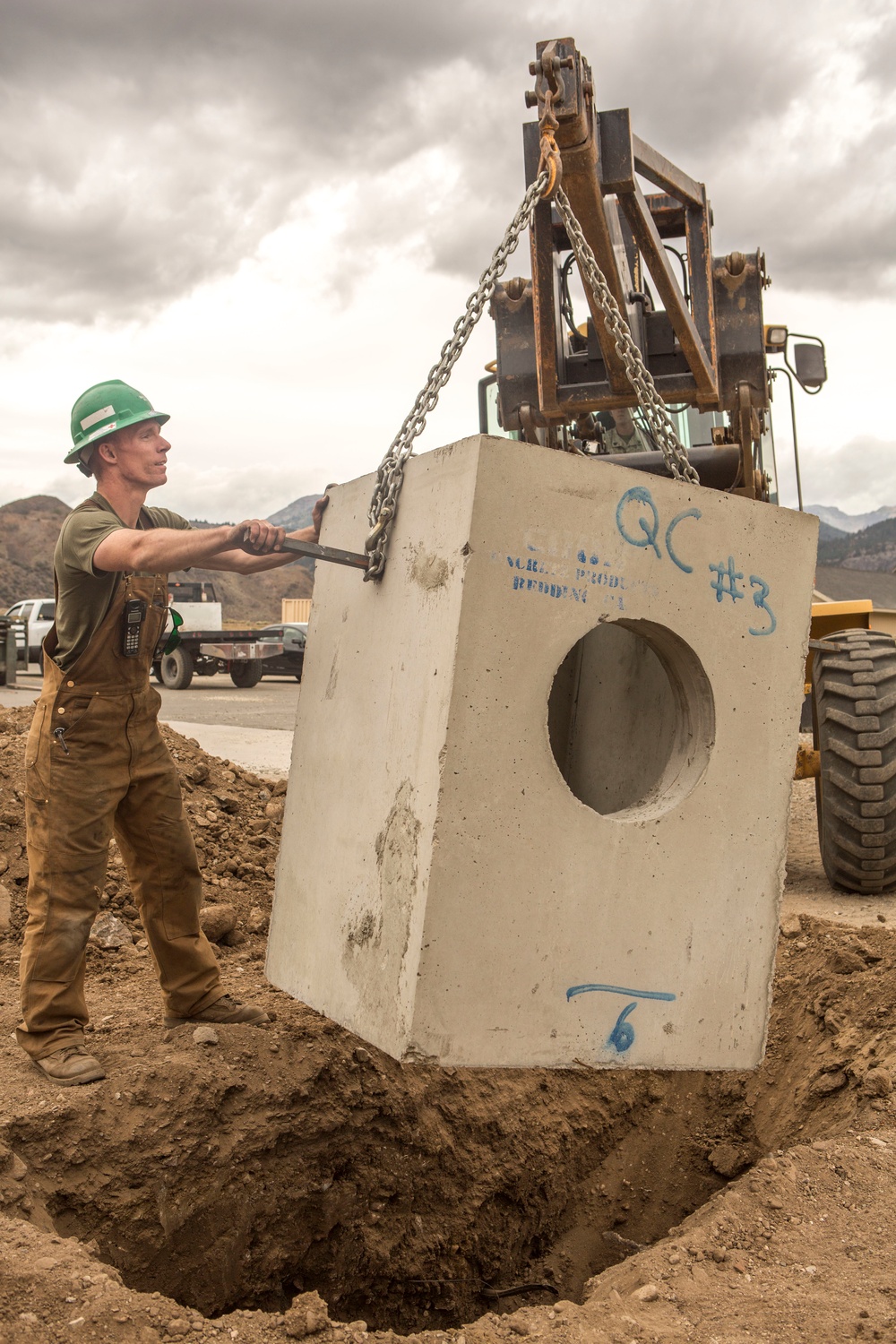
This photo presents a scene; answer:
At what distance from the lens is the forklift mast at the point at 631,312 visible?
395 centimetres

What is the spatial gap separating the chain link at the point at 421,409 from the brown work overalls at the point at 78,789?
87 cm

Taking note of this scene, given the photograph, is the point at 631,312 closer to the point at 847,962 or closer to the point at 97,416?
the point at 97,416

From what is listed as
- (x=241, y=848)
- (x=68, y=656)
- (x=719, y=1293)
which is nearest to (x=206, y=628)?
(x=241, y=848)

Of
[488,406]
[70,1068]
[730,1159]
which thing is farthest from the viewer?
[488,406]

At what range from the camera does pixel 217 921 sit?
4.51m

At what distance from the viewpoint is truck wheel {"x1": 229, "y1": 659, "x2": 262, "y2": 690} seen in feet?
63.0

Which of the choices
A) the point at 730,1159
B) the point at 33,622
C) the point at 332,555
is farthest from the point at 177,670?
the point at 332,555

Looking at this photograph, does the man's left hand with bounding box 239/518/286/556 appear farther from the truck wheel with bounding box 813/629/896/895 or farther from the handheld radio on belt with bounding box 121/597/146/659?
the truck wheel with bounding box 813/629/896/895

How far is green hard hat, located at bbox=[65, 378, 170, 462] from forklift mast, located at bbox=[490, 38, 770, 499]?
1.51 meters

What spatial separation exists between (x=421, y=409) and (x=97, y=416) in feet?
4.01

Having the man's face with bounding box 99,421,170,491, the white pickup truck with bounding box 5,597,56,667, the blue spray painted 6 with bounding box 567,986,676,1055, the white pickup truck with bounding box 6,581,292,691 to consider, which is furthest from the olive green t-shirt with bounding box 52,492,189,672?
the white pickup truck with bounding box 5,597,56,667

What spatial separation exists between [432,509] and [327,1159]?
2.18 m

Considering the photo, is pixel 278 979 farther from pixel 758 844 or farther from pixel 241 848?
pixel 241 848

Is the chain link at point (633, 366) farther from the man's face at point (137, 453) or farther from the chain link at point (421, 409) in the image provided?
the man's face at point (137, 453)
